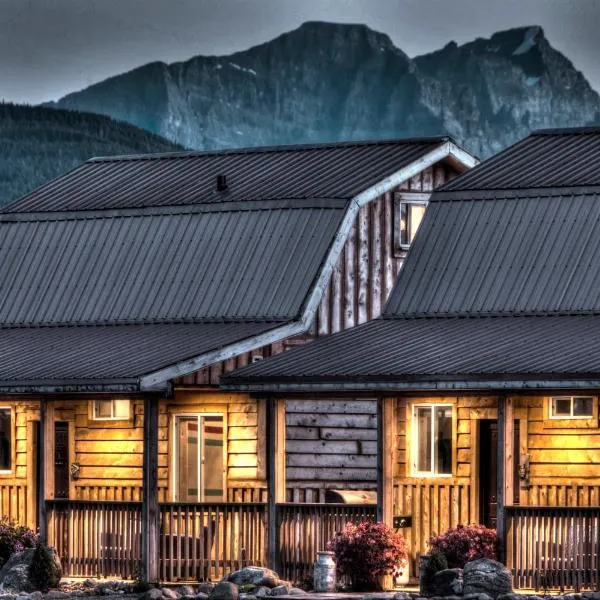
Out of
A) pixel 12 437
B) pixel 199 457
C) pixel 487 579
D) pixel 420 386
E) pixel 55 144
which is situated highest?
pixel 55 144

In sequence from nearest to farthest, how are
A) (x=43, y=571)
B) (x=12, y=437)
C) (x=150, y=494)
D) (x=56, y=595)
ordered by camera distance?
1. (x=56, y=595)
2. (x=43, y=571)
3. (x=150, y=494)
4. (x=12, y=437)

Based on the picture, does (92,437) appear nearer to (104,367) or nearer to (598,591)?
(104,367)

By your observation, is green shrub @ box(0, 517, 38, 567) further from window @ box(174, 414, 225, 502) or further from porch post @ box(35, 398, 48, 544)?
window @ box(174, 414, 225, 502)

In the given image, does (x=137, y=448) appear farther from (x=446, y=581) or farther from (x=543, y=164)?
(x=543, y=164)

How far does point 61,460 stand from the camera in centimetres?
4722

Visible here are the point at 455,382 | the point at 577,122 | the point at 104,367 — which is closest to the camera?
the point at 455,382

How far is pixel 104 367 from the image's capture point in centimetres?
4369

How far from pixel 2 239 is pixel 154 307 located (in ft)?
17.5

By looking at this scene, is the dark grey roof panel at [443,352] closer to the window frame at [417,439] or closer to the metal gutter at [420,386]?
the metal gutter at [420,386]

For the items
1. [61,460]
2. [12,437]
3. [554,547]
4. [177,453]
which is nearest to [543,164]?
[177,453]

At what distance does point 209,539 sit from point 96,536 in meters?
2.31

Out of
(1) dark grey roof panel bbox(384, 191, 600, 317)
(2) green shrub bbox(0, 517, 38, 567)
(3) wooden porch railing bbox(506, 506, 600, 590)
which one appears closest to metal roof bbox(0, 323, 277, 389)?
(2) green shrub bbox(0, 517, 38, 567)

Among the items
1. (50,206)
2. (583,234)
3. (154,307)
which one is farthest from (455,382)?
(50,206)

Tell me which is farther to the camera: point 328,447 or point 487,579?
point 328,447
